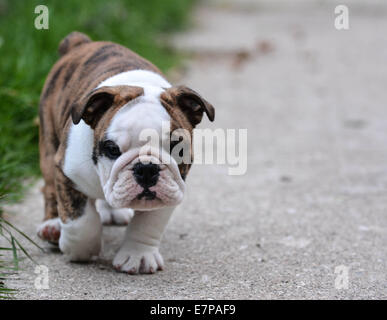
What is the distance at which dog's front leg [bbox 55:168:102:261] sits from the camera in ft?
11.4

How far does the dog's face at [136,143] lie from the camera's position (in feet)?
10.1

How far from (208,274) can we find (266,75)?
5.82 m

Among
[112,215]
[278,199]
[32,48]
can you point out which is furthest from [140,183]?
[32,48]

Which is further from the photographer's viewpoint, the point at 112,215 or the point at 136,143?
the point at 112,215

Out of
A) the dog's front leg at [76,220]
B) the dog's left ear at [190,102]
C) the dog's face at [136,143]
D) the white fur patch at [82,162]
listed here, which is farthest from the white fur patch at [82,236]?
the dog's left ear at [190,102]

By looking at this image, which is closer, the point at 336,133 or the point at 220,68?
the point at 336,133

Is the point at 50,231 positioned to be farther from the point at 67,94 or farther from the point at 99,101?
the point at 99,101

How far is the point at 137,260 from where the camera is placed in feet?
11.6

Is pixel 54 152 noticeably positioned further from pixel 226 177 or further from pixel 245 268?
pixel 226 177

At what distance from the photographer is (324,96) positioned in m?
8.01

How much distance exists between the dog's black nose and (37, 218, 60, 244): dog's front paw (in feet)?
3.05

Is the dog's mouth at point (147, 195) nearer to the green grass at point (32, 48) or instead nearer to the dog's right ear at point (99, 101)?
the dog's right ear at point (99, 101)

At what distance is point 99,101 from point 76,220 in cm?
63
